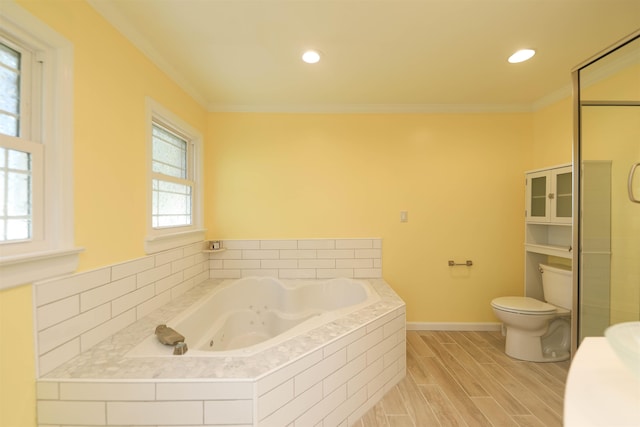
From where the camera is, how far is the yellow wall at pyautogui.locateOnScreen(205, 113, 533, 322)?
8.54 ft

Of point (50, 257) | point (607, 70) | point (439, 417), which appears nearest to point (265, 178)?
point (50, 257)

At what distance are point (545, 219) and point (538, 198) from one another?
0.22m

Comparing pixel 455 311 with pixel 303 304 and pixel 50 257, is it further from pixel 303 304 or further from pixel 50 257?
pixel 50 257

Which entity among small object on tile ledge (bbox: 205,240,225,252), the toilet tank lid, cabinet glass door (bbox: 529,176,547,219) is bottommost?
the toilet tank lid

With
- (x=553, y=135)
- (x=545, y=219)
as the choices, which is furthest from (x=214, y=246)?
(x=553, y=135)

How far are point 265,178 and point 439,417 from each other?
7.61 ft

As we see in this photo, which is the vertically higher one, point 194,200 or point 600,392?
point 194,200

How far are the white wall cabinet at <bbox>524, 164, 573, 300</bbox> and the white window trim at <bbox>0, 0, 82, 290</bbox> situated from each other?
316cm

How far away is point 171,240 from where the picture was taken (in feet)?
6.35

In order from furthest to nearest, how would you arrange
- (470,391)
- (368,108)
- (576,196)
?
(368,108), (470,391), (576,196)

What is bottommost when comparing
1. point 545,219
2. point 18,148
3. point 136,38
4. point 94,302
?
point 94,302

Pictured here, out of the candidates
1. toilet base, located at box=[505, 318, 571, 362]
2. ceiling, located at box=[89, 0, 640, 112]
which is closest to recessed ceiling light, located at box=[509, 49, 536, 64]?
ceiling, located at box=[89, 0, 640, 112]

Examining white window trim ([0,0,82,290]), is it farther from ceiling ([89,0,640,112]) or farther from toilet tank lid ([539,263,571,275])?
toilet tank lid ([539,263,571,275])

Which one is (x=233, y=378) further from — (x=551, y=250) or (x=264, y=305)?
(x=551, y=250)
